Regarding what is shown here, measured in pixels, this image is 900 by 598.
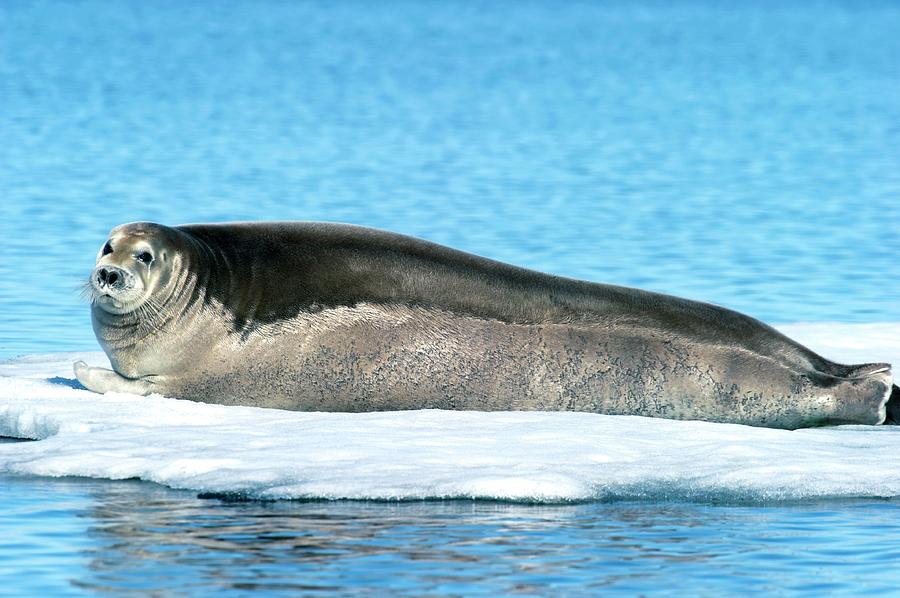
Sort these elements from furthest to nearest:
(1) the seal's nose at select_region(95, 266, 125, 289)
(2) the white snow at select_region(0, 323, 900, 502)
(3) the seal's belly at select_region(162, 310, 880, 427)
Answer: (1) the seal's nose at select_region(95, 266, 125, 289), (3) the seal's belly at select_region(162, 310, 880, 427), (2) the white snow at select_region(0, 323, 900, 502)

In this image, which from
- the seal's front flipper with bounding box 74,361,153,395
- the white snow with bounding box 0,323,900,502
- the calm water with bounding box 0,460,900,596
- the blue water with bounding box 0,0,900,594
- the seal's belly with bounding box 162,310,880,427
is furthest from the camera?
the seal's front flipper with bounding box 74,361,153,395

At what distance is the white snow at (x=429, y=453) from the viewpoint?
9.16 metres

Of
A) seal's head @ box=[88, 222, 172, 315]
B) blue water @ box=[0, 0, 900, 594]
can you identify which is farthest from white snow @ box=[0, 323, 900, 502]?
seal's head @ box=[88, 222, 172, 315]

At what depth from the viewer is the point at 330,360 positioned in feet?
36.8

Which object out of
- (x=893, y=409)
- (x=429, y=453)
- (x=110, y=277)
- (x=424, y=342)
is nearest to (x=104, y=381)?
(x=110, y=277)

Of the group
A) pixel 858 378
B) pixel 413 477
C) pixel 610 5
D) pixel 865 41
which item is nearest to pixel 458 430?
pixel 413 477

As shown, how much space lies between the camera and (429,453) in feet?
31.8

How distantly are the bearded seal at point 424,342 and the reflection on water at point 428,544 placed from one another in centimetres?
199

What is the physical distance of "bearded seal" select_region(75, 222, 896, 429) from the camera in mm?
11133

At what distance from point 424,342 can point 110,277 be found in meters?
1.76

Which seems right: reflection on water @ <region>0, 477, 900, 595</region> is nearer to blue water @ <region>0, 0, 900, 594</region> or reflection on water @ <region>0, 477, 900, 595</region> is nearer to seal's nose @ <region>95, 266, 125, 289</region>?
blue water @ <region>0, 0, 900, 594</region>

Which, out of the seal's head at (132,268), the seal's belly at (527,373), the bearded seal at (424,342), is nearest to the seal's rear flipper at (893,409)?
the bearded seal at (424,342)

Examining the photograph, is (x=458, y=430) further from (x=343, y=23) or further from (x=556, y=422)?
(x=343, y=23)

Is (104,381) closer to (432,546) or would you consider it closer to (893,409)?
(432,546)
